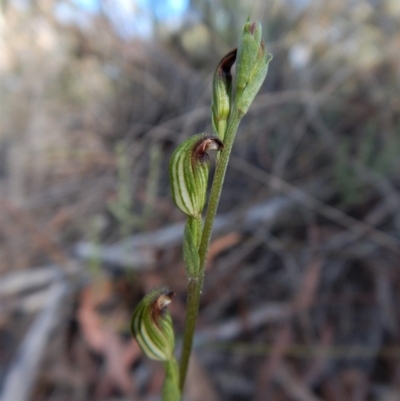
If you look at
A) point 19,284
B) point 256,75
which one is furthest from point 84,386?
point 256,75

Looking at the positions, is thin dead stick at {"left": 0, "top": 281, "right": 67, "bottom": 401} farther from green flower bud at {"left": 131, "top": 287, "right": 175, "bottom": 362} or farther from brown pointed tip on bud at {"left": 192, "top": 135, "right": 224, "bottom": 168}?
brown pointed tip on bud at {"left": 192, "top": 135, "right": 224, "bottom": 168}

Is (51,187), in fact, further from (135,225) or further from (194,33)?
(194,33)

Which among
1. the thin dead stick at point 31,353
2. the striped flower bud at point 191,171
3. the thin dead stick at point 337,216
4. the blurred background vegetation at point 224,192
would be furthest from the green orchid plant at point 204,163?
the thin dead stick at point 337,216

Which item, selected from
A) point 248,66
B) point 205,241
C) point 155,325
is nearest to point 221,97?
point 248,66

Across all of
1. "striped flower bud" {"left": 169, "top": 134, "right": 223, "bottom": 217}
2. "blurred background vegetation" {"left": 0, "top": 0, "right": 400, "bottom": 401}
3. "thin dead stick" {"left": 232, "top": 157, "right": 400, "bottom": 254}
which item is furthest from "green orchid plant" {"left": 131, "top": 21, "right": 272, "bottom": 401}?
"thin dead stick" {"left": 232, "top": 157, "right": 400, "bottom": 254}

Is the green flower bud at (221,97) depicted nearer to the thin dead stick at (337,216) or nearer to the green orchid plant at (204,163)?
the green orchid plant at (204,163)

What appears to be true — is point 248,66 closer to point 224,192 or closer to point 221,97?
point 221,97

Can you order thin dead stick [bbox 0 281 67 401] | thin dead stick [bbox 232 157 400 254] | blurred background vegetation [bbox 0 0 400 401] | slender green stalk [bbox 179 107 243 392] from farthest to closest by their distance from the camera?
thin dead stick [bbox 232 157 400 254] < blurred background vegetation [bbox 0 0 400 401] < thin dead stick [bbox 0 281 67 401] < slender green stalk [bbox 179 107 243 392]
